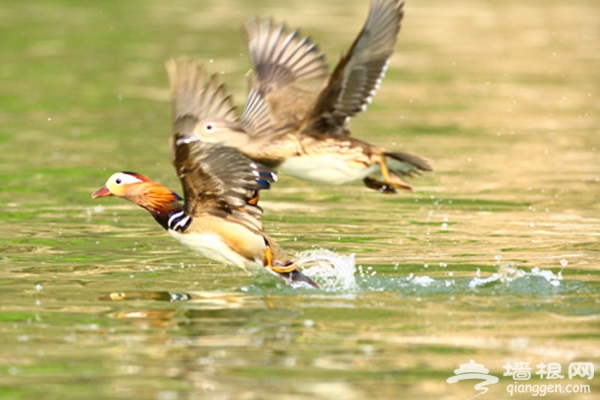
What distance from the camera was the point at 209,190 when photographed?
8.84 metres

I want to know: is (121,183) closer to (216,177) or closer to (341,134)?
(216,177)

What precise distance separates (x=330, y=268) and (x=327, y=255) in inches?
6.4

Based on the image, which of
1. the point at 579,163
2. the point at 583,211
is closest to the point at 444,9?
the point at 579,163

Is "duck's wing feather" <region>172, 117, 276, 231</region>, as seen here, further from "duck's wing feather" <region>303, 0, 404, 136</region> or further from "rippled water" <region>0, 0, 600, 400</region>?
"duck's wing feather" <region>303, 0, 404, 136</region>

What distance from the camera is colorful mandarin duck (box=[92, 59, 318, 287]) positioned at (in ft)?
28.1

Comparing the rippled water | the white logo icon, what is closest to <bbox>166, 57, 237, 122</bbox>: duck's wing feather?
the rippled water

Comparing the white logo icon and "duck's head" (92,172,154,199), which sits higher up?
"duck's head" (92,172,154,199)

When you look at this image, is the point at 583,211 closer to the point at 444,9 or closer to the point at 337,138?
the point at 337,138

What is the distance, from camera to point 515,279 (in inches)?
347

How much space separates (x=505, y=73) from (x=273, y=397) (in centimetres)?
1515

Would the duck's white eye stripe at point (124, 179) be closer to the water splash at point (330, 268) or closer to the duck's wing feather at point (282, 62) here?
the water splash at point (330, 268)

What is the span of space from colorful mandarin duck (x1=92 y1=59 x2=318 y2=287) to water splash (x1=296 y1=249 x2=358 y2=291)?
18 cm

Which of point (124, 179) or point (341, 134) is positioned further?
point (341, 134)

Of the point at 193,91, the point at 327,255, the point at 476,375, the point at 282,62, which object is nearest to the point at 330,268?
the point at 327,255
